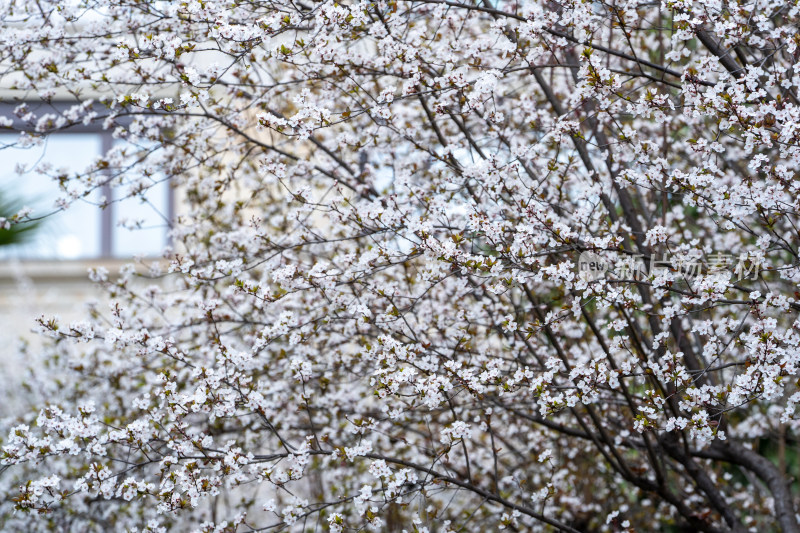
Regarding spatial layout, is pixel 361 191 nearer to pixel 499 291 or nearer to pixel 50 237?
pixel 499 291

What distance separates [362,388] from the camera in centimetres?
501

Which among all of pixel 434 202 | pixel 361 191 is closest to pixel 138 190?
pixel 361 191

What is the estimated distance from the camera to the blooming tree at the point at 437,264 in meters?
3.17

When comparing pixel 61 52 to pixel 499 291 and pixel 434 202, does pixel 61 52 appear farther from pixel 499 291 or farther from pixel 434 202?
pixel 499 291

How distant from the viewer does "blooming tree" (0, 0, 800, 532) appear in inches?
125

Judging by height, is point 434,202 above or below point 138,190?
below

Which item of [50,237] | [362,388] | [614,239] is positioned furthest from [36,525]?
[50,237]

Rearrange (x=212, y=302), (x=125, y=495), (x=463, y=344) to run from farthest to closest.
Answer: (x=463, y=344), (x=212, y=302), (x=125, y=495)

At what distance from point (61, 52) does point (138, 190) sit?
848mm

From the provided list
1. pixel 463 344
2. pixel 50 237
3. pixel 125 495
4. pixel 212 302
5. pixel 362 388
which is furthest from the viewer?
pixel 362 388

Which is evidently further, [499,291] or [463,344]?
[463,344]

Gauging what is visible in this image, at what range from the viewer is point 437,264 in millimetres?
3465

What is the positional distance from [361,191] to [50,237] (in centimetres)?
296

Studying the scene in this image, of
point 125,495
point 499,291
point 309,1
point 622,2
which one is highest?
point 309,1
